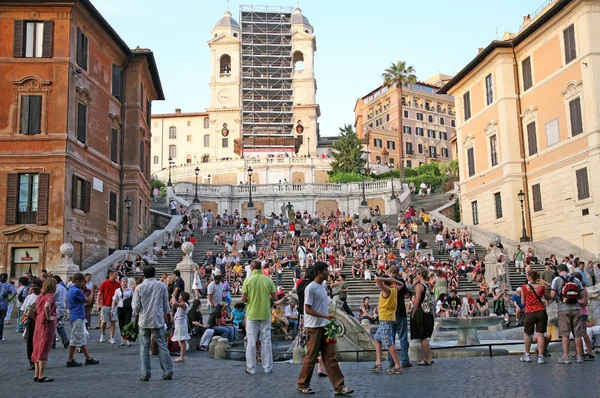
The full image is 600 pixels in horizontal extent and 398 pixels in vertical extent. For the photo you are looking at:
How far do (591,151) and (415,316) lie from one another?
20763 mm

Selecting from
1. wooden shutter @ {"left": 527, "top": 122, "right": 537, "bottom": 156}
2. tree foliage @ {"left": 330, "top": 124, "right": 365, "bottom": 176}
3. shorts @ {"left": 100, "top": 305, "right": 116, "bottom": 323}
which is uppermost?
tree foliage @ {"left": 330, "top": 124, "right": 365, "bottom": 176}

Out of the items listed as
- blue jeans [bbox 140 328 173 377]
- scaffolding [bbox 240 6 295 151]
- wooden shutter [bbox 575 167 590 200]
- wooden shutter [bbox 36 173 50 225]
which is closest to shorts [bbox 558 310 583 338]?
blue jeans [bbox 140 328 173 377]

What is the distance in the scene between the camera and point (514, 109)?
35.3m

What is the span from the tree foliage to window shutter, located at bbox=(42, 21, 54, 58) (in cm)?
4711

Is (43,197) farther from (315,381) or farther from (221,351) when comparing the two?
(315,381)

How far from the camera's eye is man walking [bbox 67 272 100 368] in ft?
39.2

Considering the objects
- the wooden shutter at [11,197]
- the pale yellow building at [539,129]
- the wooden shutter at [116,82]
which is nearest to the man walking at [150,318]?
the wooden shutter at [11,197]

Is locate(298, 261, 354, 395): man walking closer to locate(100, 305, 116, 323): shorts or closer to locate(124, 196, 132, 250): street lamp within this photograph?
locate(100, 305, 116, 323): shorts

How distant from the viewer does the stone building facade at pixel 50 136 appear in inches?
1049

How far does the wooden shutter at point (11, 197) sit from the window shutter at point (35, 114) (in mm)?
2056

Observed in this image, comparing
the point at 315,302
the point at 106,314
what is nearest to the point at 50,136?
the point at 106,314

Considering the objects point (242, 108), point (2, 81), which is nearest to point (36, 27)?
point (2, 81)

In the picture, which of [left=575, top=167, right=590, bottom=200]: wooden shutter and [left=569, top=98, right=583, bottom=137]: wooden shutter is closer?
[left=575, top=167, right=590, bottom=200]: wooden shutter

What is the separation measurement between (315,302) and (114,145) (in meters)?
26.7
